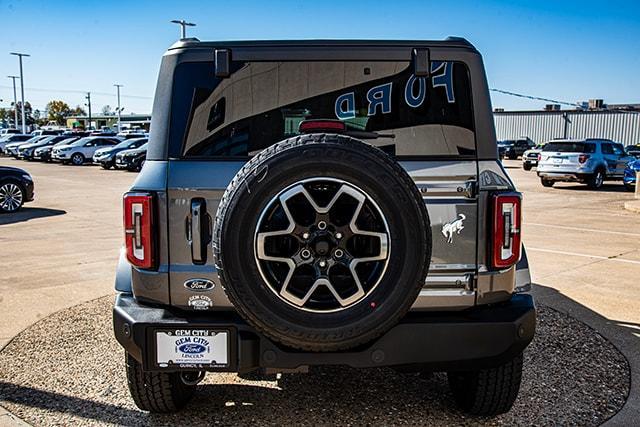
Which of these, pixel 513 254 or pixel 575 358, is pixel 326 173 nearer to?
pixel 513 254

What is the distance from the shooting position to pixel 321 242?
2.84 meters

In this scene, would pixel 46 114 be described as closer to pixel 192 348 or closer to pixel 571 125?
pixel 571 125

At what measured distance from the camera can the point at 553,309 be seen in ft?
20.2

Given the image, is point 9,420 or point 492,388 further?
point 9,420

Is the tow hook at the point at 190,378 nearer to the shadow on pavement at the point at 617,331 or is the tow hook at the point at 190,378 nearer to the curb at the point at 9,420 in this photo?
the curb at the point at 9,420

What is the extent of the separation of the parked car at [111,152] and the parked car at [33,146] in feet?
26.2

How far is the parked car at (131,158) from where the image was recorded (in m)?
28.9

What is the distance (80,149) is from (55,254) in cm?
2641

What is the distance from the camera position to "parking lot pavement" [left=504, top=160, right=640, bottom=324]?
265 inches

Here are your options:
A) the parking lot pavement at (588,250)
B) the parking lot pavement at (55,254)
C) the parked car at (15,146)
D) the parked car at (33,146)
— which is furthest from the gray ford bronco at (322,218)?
the parked car at (15,146)

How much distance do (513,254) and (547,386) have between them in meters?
1.52

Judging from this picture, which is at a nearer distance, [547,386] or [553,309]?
[547,386]

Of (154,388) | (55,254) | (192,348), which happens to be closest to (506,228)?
(192,348)

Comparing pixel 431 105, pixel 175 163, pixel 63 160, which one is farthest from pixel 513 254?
pixel 63 160
